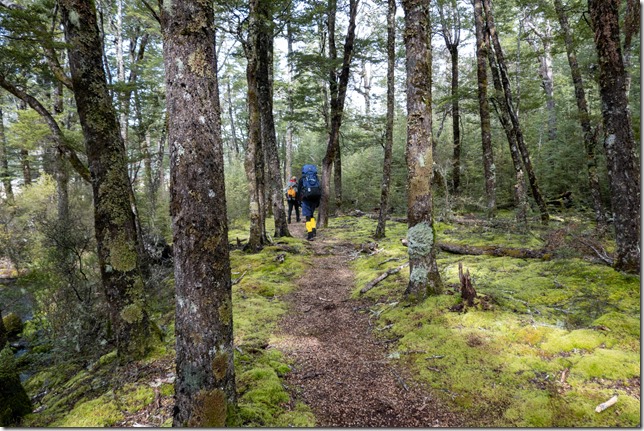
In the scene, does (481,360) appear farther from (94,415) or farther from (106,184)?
(106,184)

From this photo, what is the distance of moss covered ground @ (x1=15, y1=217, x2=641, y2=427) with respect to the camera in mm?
2877

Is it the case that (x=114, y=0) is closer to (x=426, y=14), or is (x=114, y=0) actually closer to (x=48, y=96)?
(x=48, y=96)

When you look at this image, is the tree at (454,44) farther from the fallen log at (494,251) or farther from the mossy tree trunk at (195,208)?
the mossy tree trunk at (195,208)

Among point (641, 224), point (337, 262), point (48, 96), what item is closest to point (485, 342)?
point (641, 224)

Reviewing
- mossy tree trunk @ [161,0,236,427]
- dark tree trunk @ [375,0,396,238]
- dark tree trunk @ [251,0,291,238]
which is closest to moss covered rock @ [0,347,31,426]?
mossy tree trunk @ [161,0,236,427]

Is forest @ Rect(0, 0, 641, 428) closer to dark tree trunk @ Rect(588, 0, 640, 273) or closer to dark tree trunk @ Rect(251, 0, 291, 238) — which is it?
dark tree trunk @ Rect(588, 0, 640, 273)

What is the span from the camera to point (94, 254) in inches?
288

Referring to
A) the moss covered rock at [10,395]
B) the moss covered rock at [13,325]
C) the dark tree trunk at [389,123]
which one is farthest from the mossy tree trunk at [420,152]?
the moss covered rock at [13,325]

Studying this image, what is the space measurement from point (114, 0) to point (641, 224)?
65.5 feet

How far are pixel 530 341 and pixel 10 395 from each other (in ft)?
18.5

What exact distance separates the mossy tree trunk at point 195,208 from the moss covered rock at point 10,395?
90.1 inches

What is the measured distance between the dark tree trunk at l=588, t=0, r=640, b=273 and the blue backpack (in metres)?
8.09

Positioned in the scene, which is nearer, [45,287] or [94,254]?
[45,287]

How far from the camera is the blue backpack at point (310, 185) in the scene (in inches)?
453
